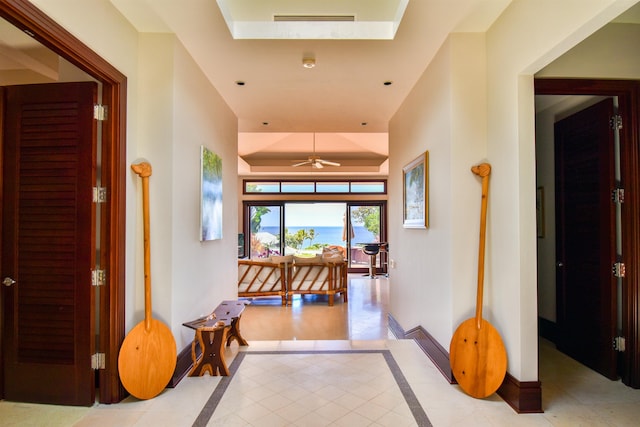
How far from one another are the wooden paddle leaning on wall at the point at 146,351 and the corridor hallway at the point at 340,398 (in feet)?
0.37

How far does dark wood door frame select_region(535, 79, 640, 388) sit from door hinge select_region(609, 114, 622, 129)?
0.03 meters

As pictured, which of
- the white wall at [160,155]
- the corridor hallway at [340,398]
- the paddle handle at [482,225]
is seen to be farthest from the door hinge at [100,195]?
the paddle handle at [482,225]

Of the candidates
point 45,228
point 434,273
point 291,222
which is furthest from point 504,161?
point 291,222

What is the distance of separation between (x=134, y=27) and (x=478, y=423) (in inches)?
140

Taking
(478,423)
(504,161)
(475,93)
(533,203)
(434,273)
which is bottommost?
(478,423)

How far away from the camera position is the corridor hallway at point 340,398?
6.76 feet

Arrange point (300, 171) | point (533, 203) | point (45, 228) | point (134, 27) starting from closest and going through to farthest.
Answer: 1. point (533, 203)
2. point (45, 228)
3. point (134, 27)
4. point (300, 171)

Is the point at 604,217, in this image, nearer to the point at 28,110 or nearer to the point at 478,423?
the point at 478,423

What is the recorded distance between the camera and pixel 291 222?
10.0 meters

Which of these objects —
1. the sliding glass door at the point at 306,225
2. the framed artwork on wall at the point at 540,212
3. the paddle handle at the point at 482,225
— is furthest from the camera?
the sliding glass door at the point at 306,225

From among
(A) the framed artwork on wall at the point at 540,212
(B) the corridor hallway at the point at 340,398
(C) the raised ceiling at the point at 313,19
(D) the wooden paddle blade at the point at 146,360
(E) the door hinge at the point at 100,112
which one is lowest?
(B) the corridor hallway at the point at 340,398

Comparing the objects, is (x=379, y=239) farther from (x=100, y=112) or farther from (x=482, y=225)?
(x=100, y=112)

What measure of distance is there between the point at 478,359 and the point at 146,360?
2261 mm

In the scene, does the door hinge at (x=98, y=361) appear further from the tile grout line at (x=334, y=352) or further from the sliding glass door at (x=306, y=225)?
the sliding glass door at (x=306, y=225)
